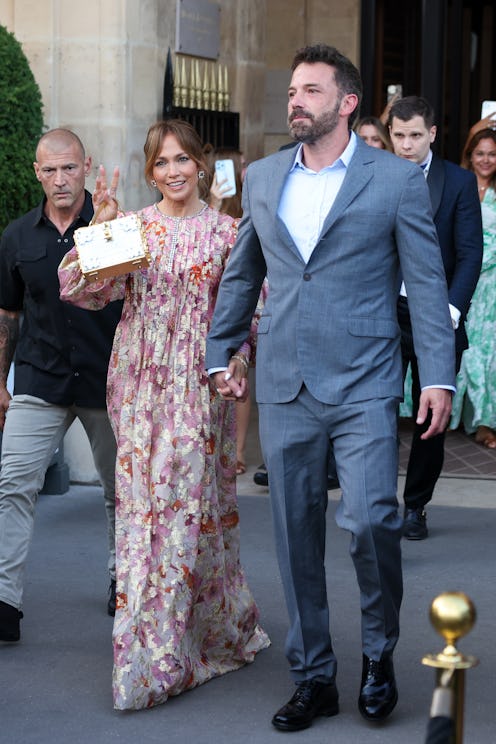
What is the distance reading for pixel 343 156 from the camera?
458 centimetres

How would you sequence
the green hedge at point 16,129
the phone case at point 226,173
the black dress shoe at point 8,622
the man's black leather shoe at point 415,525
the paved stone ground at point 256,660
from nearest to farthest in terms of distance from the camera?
the paved stone ground at point 256,660 < the black dress shoe at point 8,622 < the man's black leather shoe at point 415,525 < the green hedge at point 16,129 < the phone case at point 226,173

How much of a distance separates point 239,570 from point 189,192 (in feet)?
4.40

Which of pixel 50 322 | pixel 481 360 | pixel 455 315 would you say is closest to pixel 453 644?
pixel 50 322

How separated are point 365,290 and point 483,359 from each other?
16.3 ft

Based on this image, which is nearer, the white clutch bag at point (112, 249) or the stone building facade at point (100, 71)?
the white clutch bag at point (112, 249)

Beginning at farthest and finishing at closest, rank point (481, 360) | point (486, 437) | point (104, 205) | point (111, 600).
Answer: point (481, 360) < point (486, 437) < point (111, 600) < point (104, 205)

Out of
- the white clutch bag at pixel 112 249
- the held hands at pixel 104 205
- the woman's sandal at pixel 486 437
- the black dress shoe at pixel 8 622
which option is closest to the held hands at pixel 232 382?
the white clutch bag at pixel 112 249

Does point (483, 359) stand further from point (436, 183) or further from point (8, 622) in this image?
point (8, 622)

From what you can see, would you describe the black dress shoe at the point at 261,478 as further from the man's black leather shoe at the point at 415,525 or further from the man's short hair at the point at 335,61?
the man's short hair at the point at 335,61

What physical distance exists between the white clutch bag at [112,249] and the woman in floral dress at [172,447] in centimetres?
11

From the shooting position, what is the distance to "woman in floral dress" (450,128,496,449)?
9.10m

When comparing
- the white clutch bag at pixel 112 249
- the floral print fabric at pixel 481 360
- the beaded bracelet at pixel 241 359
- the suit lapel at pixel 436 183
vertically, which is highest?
the suit lapel at pixel 436 183

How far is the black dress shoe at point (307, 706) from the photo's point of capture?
A: 4.54 metres

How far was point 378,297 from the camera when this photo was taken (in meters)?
4.51
